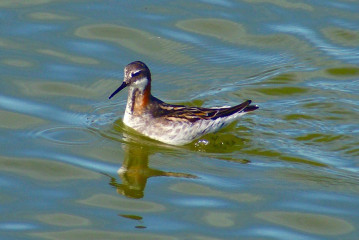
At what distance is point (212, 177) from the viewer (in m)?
12.5

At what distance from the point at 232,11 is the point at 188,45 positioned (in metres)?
1.66

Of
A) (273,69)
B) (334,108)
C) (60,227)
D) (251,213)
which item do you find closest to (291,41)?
(273,69)

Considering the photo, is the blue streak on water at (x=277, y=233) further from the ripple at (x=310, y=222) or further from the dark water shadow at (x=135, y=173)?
the dark water shadow at (x=135, y=173)

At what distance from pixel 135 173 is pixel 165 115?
161 cm

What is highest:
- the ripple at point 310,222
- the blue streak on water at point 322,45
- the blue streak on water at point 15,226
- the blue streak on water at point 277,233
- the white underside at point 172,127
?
the blue streak on water at point 322,45

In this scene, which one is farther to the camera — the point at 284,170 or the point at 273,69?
the point at 273,69

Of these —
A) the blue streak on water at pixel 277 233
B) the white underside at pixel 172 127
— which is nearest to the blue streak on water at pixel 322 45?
the white underside at pixel 172 127

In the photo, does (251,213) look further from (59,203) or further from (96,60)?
(96,60)

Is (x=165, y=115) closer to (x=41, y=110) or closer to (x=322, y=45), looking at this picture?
(x=41, y=110)

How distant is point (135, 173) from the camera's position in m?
12.9

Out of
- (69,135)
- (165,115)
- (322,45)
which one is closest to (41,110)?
(69,135)

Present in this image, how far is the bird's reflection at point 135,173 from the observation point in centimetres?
1229

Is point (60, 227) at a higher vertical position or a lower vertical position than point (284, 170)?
lower

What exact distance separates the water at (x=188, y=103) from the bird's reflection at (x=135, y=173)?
0.03 metres
